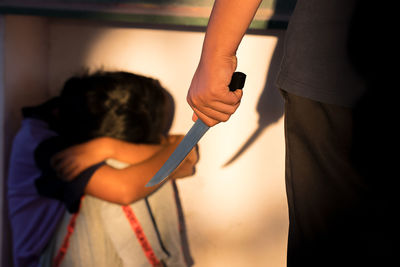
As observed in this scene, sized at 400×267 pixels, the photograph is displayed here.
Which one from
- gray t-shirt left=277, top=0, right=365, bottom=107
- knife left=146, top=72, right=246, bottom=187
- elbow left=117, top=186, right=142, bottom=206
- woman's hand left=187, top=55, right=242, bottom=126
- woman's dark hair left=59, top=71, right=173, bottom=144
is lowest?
elbow left=117, top=186, right=142, bottom=206

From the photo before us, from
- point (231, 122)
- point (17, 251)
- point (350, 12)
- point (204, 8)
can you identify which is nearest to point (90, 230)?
point (17, 251)

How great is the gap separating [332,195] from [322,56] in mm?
143

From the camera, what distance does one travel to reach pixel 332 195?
391 millimetres

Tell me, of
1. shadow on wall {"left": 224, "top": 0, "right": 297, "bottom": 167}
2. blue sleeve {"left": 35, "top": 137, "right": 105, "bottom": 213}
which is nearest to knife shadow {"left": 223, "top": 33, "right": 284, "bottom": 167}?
shadow on wall {"left": 224, "top": 0, "right": 297, "bottom": 167}

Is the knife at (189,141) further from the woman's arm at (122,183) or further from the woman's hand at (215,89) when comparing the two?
the woman's arm at (122,183)

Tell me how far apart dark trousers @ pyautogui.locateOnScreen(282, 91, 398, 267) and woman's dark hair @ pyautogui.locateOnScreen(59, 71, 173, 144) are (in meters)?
0.41

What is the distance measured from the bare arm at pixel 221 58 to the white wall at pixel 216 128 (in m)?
0.36

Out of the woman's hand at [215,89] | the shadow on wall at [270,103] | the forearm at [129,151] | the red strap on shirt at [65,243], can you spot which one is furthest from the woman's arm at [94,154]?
the woman's hand at [215,89]

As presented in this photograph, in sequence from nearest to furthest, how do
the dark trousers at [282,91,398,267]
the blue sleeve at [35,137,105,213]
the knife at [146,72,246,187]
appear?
the dark trousers at [282,91,398,267] < the knife at [146,72,246,187] < the blue sleeve at [35,137,105,213]

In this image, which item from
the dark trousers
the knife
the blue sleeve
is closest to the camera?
the dark trousers

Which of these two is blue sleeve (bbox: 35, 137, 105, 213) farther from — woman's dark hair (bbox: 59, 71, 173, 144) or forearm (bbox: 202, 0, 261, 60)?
forearm (bbox: 202, 0, 261, 60)

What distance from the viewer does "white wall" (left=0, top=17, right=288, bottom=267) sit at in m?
0.78

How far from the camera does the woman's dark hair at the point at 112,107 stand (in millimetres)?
744

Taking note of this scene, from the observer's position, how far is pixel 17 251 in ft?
2.52
